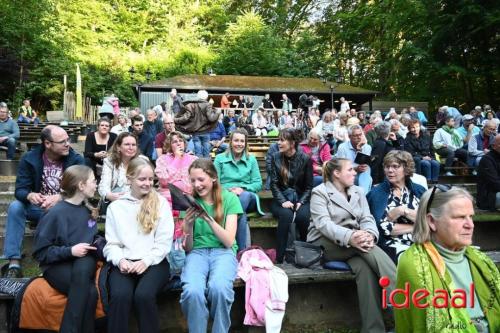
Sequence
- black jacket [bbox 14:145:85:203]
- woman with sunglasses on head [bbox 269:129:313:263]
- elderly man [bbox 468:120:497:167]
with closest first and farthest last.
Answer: black jacket [bbox 14:145:85:203] < woman with sunglasses on head [bbox 269:129:313:263] < elderly man [bbox 468:120:497:167]

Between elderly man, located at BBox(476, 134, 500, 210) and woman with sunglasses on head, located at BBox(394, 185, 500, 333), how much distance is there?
388cm

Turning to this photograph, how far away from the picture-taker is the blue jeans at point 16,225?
14.2ft

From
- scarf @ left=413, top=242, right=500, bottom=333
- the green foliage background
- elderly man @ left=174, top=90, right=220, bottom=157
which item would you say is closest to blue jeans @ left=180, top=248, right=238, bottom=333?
scarf @ left=413, top=242, right=500, bottom=333

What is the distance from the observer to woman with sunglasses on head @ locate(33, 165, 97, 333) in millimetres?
3189

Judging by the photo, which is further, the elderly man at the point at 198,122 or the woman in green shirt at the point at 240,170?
the elderly man at the point at 198,122

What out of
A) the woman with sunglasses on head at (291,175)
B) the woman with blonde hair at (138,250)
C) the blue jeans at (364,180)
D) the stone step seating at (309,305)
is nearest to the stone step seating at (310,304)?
the stone step seating at (309,305)

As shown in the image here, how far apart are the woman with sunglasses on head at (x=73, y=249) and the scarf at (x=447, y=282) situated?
2218mm

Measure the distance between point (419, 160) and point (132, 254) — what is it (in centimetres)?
592

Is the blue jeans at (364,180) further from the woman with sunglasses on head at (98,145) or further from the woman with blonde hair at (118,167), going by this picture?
the woman with sunglasses on head at (98,145)

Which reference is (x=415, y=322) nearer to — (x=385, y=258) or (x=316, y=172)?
(x=385, y=258)

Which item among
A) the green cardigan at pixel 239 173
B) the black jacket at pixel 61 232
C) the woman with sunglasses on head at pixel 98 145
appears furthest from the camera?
the woman with sunglasses on head at pixel 98 145

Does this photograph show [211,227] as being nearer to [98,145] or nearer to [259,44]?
[98,145]

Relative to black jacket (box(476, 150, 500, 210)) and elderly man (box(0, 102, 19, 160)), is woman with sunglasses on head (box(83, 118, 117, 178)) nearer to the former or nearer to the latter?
elderly man (box(0, 102, 19, 160))

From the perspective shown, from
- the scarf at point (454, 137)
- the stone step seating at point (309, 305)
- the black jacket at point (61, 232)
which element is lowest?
the stone step seating at point (309, 305)
